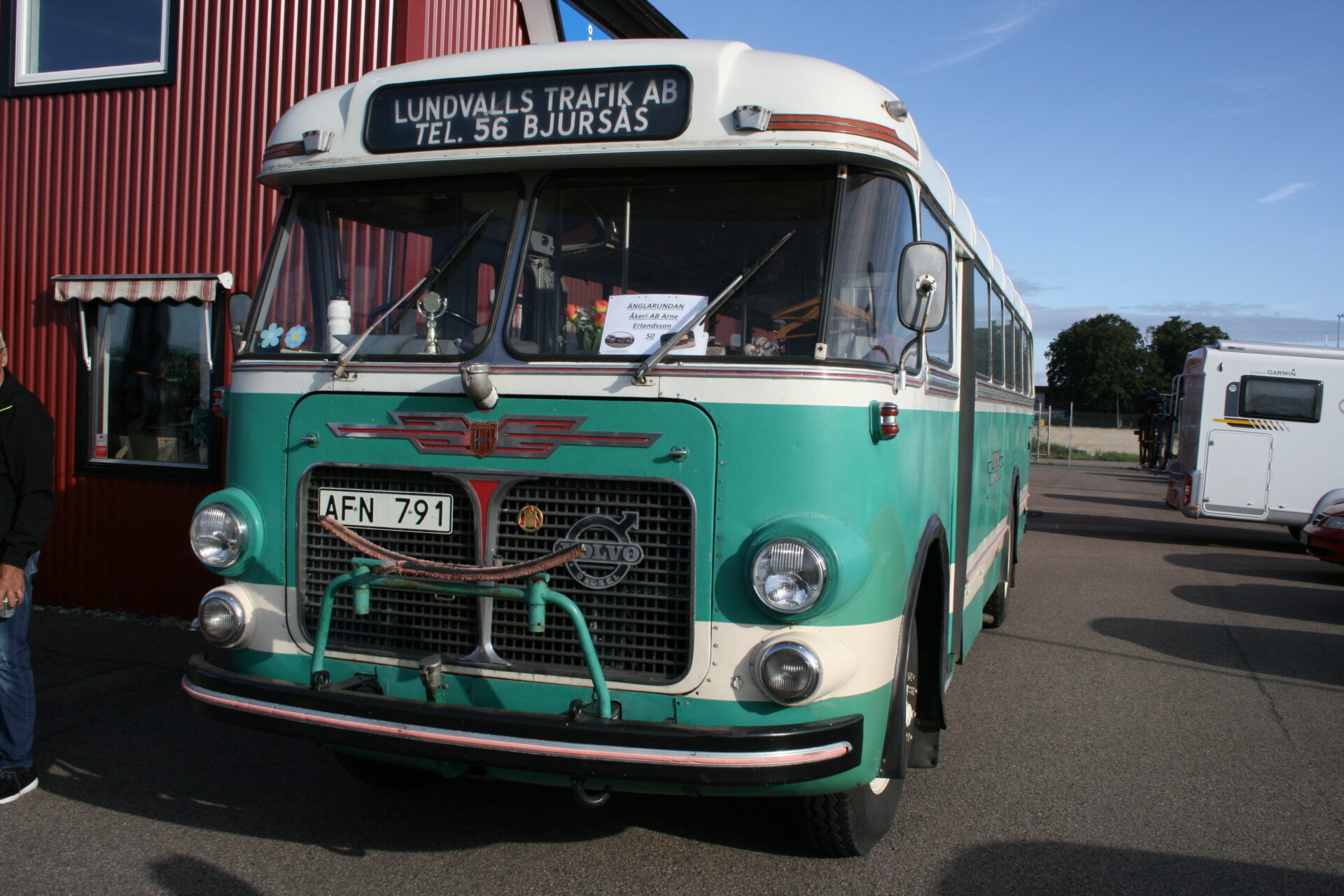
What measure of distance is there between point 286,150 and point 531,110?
→ 1055 millimetres

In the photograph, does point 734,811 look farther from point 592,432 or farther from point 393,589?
point 592,432

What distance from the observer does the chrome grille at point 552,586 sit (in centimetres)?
353

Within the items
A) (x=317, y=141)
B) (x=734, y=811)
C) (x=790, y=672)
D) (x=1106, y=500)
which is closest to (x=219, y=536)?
(x=317, y=141)

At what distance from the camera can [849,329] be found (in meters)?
3.62

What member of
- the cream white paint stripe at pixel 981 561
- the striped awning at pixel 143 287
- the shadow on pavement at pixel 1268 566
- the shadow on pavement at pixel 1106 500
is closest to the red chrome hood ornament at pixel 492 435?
the cream white paint stripe at pixel 981 561

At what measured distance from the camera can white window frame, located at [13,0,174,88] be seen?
8328 millimetres

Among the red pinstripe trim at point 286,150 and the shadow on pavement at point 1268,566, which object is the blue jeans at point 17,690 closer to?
the red pinstripe trim at point 286,150

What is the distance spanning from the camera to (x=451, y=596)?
11.8ft

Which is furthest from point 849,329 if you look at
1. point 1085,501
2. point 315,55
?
point 1085,501

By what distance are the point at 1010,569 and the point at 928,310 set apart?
6.60 meters

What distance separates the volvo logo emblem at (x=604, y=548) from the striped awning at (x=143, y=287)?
5.47 meters

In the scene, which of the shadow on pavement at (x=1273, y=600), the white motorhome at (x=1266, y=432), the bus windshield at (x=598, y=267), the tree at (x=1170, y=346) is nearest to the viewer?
the bus windshield at (x=598, y=267)

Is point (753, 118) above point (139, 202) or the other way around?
the other way around

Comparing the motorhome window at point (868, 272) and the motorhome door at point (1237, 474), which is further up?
the motorhome window at point (868, 272)
